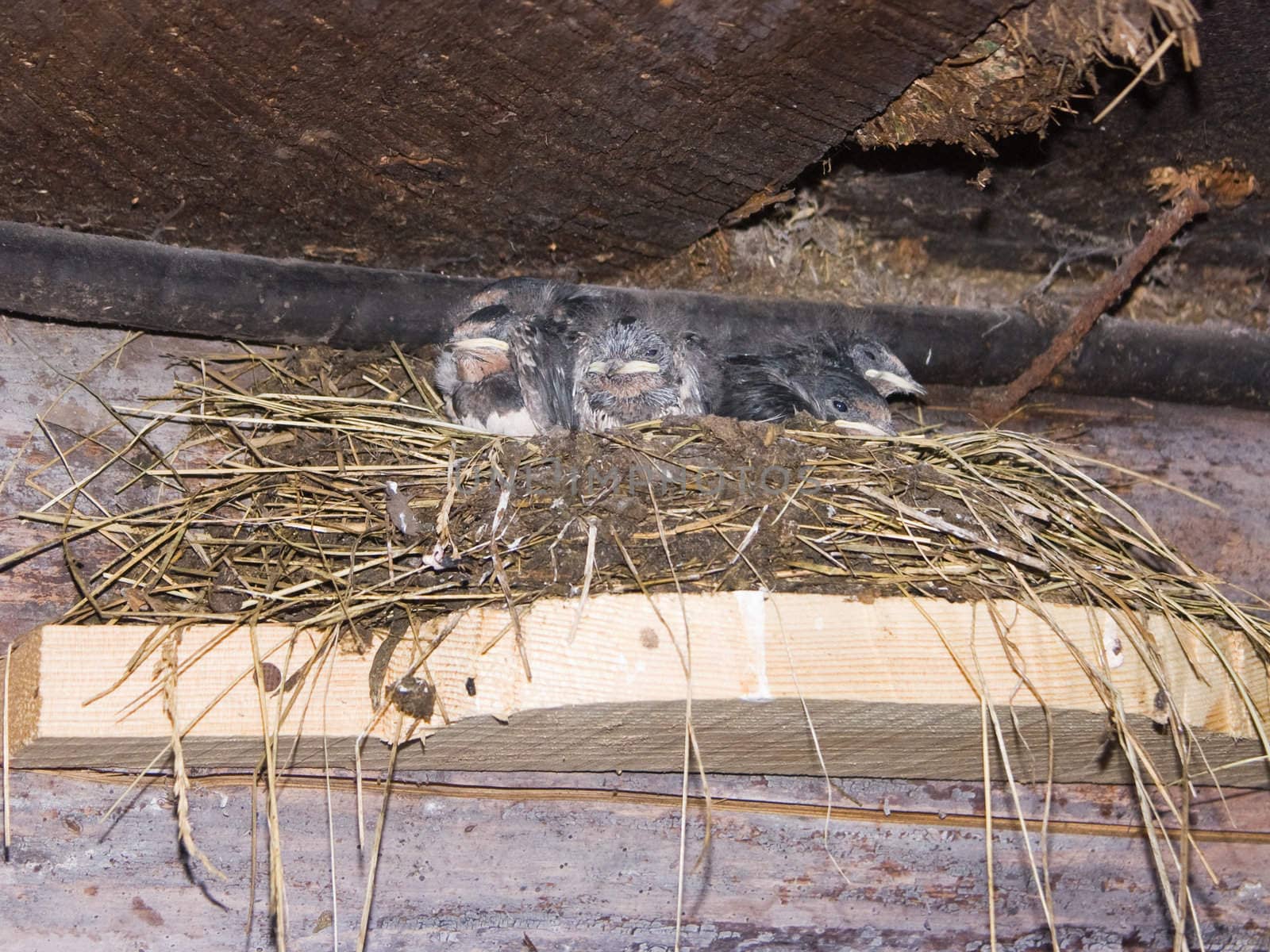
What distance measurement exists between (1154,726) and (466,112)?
1.36 metres

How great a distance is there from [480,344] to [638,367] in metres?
0.33

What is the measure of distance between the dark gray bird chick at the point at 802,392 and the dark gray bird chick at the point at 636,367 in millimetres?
57

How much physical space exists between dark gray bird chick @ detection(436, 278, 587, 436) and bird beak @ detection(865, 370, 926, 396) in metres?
0.63

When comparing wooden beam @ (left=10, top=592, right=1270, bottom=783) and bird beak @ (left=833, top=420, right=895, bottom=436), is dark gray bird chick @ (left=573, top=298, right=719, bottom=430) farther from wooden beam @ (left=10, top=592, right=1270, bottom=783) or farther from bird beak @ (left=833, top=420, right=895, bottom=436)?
wooden beam @ (left=10, top=592, right=1270, bottom=783)

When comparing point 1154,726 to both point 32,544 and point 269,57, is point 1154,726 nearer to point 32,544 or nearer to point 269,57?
point 269,57

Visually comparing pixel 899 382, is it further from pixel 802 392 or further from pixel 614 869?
pixel 614 869

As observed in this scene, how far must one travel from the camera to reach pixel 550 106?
181 centimetres

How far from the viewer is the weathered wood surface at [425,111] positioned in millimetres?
→ 1576

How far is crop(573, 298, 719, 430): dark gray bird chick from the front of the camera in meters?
2.53

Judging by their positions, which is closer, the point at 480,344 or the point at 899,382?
the point at 480,344

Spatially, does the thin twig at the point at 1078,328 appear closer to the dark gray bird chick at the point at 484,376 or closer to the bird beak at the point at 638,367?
the bird beak at the point at 638,367

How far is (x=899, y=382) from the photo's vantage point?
8.60ft

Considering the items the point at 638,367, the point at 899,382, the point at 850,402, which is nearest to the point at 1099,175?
the point at 899,382

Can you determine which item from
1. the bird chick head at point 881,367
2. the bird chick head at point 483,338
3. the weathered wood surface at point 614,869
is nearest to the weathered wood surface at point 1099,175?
the bird chick head at point 881,367
